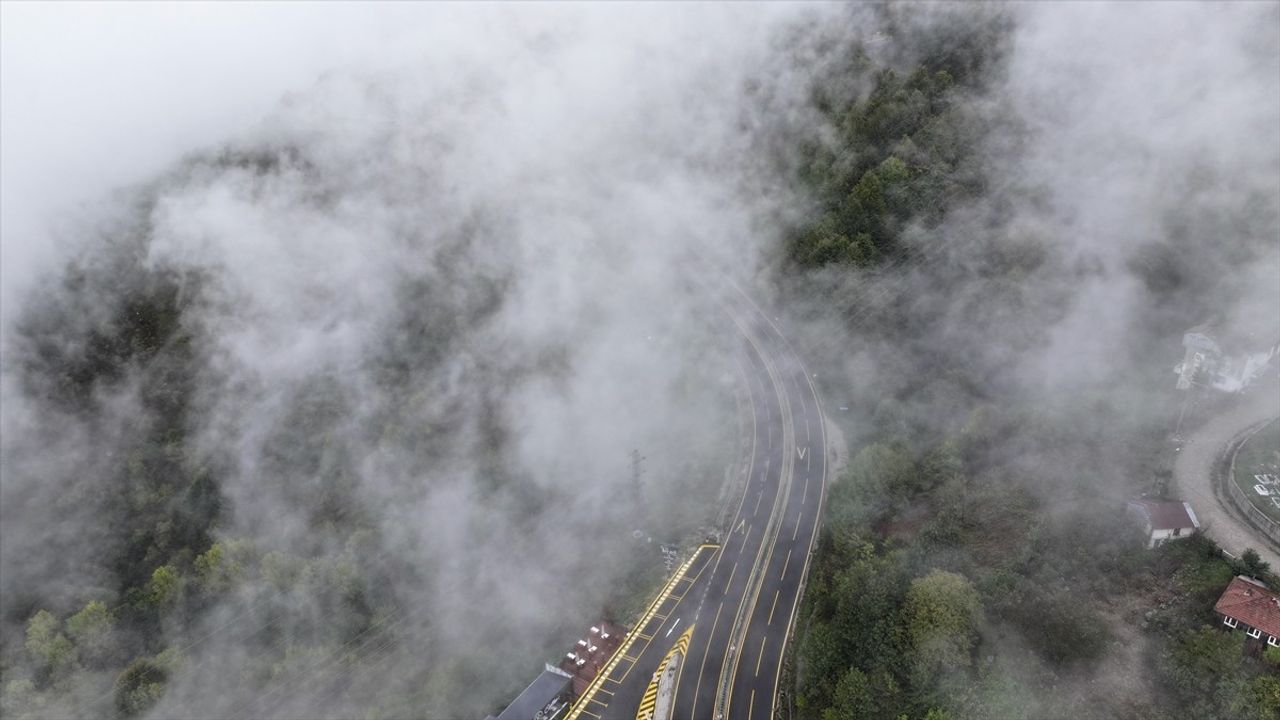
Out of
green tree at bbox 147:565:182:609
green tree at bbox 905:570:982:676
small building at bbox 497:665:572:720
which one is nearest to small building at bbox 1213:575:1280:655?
green tree at bbox 905:570:982:676

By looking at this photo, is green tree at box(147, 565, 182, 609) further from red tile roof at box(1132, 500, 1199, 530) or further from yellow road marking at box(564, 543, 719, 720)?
red tile roof at box(1132, 500, 1199, 530)

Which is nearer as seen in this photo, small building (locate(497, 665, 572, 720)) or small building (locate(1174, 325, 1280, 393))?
small building (locate(497, 665, 572, 720))

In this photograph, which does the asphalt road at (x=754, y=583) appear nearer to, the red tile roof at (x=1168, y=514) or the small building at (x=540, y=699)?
the small building at (x=540, y=699)

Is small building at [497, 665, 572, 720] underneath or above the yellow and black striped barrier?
above

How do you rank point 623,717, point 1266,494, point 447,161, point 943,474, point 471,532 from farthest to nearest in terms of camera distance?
→ point 447,161 < point 471,532 < point 943,474 < point 623,717 < point 1266,494

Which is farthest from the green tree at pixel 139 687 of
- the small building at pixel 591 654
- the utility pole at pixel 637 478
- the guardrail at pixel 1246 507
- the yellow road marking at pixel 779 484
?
the guardrail at pixel 1246 507

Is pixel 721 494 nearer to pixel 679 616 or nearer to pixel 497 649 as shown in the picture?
pixel 679 616

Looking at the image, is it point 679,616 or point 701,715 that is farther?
point 679,616

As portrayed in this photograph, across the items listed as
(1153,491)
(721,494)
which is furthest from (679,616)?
(1153,491)
